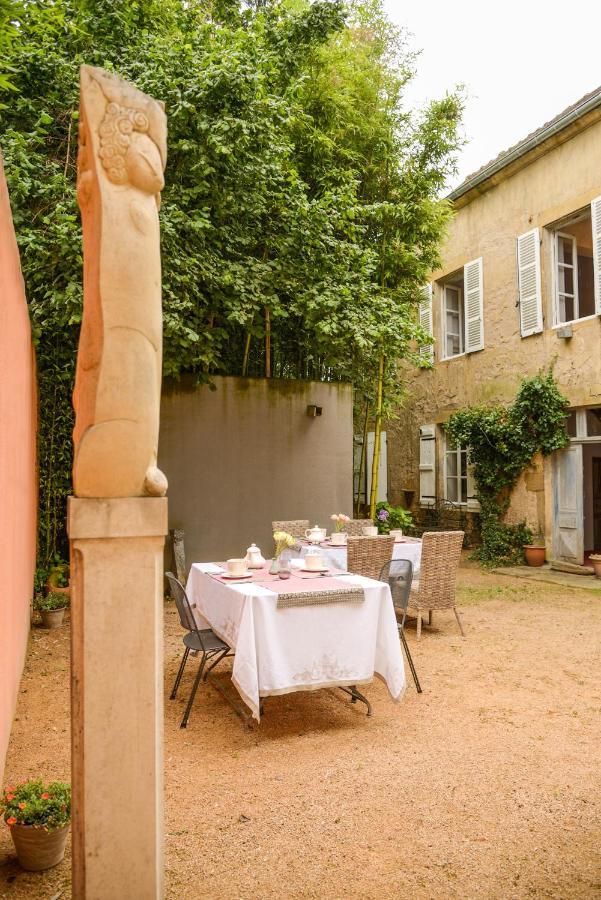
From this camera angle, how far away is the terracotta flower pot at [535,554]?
30.1 feet

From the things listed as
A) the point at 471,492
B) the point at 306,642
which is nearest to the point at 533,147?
the point at 471,492

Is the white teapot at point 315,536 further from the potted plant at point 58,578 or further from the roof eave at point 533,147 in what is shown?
the roof eave at point 533,147

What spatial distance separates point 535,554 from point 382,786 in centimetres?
694

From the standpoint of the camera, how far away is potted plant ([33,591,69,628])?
18.7 feet

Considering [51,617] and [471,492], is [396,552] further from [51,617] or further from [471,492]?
[471,492]

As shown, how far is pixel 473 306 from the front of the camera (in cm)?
1059

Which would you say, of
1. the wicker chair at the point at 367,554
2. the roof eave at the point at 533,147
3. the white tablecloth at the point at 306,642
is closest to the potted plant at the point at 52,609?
the white tablecloth at the point at 306,642

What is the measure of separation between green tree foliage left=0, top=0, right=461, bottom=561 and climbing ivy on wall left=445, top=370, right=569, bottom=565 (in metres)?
1.62

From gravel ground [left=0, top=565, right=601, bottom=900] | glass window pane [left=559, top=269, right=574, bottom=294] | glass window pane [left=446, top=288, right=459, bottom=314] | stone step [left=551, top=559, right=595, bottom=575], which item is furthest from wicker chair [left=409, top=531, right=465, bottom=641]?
glass window pane [left=446, top=288, right=459, bottom=314]

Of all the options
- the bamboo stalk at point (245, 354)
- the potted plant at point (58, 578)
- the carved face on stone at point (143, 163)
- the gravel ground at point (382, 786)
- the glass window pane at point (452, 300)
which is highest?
the glass window pane at point (452, 300)

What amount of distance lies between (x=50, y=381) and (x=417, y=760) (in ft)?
16.9

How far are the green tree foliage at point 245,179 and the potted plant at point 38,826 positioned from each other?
12.7 feet

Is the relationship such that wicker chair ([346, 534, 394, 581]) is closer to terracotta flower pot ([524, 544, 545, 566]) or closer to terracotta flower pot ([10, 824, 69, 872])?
terracotta flower pot ([10, 824, 69, 872])

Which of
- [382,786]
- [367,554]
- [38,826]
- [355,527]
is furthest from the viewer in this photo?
[355,527]
